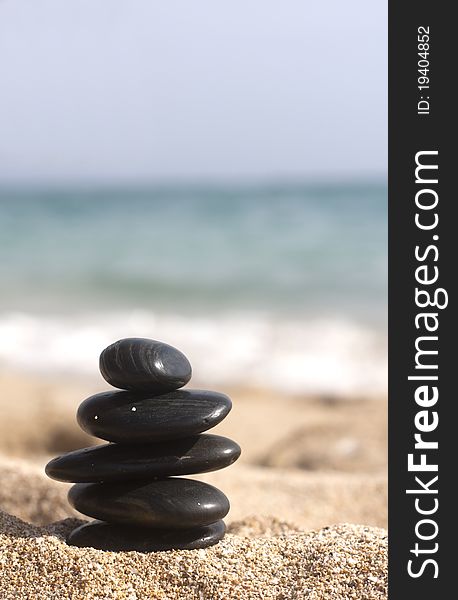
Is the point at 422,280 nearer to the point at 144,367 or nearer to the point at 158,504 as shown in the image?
the point at 144,367

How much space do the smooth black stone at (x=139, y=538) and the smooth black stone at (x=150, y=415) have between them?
308 mm

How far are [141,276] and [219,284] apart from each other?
132 centimetres

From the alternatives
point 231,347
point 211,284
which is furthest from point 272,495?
point 211,284

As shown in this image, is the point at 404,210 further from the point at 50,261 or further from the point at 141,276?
the point at 50,261

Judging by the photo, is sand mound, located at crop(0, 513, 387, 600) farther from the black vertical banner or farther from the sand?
the black vertical banner

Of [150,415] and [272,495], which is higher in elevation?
[150,415]

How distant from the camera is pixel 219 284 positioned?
46.1 feet

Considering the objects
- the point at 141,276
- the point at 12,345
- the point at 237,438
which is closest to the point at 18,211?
the point at 141,276

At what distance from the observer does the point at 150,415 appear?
2.84 metres

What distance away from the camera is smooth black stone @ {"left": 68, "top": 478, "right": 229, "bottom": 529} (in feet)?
9.30

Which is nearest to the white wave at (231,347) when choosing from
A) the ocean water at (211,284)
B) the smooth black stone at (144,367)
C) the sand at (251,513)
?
the ocean water at (211,284)

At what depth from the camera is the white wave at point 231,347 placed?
946 cm

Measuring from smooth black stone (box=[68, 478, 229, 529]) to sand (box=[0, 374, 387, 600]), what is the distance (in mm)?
A: 107

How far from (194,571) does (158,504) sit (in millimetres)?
240
